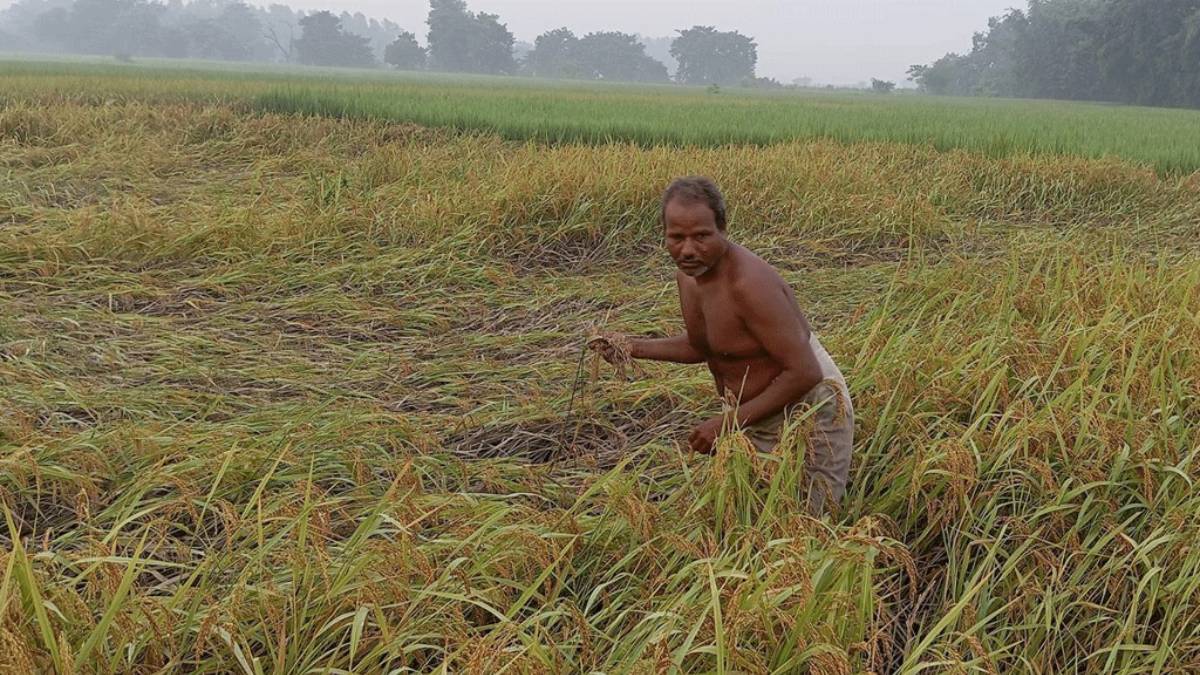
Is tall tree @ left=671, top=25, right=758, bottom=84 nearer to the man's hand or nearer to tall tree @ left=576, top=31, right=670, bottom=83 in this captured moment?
tall tree @ left=576, top=31, right=670, bottom=83

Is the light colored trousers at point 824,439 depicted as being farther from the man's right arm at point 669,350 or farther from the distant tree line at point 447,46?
the distant tree line at point 447,46

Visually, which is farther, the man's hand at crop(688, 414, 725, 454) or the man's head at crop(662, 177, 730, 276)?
the man's hand at crop(688, 414, 725, 454)

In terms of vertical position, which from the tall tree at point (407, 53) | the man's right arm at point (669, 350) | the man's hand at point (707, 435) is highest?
the tall tree at point (407, 53)

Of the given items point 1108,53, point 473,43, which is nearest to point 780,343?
point 1108,53

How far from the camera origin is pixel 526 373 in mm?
3475

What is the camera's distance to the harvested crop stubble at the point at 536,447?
156 centimetres

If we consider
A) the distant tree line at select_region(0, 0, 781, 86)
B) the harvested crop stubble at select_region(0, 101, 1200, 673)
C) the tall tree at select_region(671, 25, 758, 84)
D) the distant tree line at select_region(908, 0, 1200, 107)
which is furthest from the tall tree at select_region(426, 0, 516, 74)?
the harvested crop stubble at select_region(0, 101, 1200, 673)

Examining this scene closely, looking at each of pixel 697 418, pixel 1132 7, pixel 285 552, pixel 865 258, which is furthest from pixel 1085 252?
pixel 1132 7

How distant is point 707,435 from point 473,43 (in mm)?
72598

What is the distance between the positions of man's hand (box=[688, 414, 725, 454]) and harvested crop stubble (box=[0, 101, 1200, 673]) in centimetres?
6

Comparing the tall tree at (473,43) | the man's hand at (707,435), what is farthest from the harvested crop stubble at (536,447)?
the tall tree at (473,43)

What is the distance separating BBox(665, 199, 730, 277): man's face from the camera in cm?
186

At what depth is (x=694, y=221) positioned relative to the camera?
6.10 feet

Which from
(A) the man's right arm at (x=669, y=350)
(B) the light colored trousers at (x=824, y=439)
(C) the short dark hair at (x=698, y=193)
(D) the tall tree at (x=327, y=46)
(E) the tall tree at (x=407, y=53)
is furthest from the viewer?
(D) the tall tree at (x=327, y=46)
